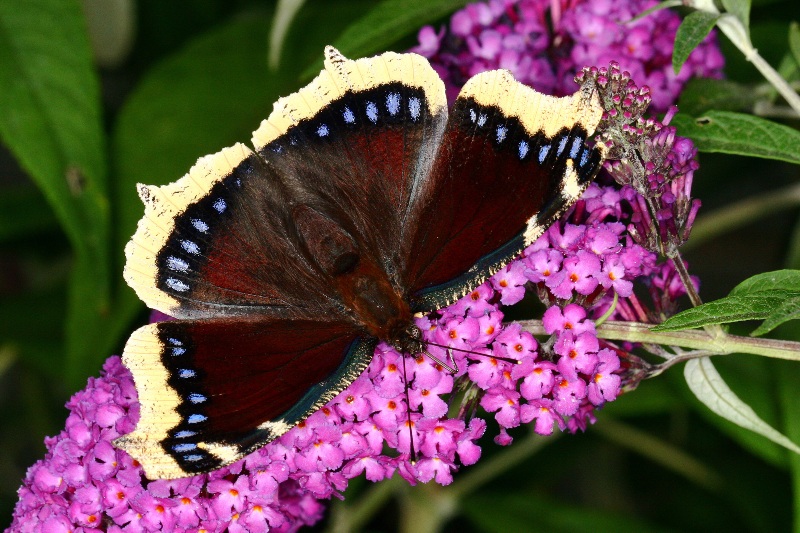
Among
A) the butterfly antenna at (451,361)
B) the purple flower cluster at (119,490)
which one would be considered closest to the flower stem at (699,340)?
the butterfly antenna at (451,361)

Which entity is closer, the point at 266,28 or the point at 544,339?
the point at 544,339

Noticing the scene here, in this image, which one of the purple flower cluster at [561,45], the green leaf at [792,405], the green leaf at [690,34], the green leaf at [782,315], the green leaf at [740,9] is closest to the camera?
the green leaf at [782,315]

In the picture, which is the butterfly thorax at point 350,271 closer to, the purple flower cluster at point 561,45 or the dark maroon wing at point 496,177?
the dark maroon wing at point 496,177

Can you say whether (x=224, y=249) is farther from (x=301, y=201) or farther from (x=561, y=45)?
(x=561, y=45)

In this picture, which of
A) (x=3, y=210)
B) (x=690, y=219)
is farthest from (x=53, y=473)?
(x=3, y=210)

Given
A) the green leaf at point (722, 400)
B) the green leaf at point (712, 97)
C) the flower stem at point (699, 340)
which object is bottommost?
the green leaf at point (722, 400)

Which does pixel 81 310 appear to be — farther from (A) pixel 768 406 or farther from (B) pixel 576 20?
(A) pixel 768 406
